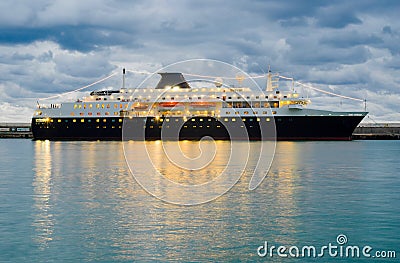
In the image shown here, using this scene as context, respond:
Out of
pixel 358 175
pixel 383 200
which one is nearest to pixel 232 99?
pixel 358 175

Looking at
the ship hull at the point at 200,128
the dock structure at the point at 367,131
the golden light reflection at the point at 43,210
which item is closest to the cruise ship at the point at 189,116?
the ship hull at the point at 200,128

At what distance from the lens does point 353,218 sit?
16.0 m

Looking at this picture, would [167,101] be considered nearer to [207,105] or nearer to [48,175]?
[207,105]

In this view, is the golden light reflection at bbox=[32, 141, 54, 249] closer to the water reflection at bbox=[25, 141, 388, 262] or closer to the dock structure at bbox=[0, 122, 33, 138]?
the water reflection at bbox=[25, 141, 388, 262]

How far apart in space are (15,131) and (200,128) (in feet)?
206

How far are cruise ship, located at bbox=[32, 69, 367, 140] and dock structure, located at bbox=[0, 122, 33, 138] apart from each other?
36.5m

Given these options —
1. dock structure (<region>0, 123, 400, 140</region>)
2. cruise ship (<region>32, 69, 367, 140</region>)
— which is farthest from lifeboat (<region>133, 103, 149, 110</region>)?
dock structure (<region>0, 123, 400, 140</region>)

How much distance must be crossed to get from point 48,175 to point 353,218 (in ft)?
56.3

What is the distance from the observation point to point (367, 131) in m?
102

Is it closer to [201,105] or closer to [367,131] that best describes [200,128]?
[201,105]

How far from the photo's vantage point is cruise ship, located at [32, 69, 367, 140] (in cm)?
6494

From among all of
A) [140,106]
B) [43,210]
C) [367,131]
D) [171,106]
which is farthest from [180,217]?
[367,131]

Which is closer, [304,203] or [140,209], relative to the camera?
[140,209]

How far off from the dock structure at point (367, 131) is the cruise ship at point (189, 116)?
26656mm
